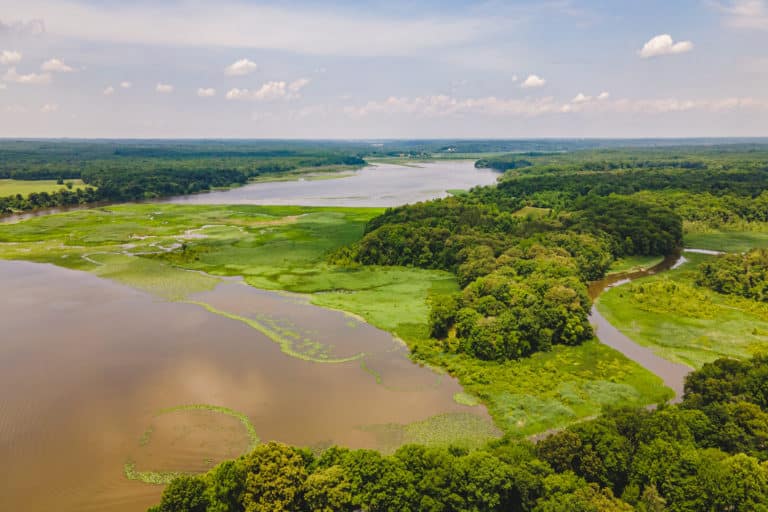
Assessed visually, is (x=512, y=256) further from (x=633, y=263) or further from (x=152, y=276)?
(x=152, y=276)


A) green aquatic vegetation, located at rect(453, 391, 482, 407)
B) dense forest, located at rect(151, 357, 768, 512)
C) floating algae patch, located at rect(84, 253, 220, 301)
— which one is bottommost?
green aquatic vegetation, located at rect(453, 391, 482, 407)

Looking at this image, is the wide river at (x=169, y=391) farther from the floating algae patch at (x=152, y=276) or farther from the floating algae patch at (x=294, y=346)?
the floating algae patch at (x=152, y=276)

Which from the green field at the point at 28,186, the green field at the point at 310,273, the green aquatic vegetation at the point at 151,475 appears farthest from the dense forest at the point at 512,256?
the green field at the point at 28,186

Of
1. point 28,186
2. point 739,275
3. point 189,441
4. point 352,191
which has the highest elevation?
point 28,186

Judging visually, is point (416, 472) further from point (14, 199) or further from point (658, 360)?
point (14, 199)

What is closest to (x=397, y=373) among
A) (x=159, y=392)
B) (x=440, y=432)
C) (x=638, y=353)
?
(x=440, y=432)

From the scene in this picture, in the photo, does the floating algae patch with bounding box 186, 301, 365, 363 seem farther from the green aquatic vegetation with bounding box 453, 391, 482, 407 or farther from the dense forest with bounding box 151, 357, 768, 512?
the dense forest with bounding box 151, 357, 768, 512

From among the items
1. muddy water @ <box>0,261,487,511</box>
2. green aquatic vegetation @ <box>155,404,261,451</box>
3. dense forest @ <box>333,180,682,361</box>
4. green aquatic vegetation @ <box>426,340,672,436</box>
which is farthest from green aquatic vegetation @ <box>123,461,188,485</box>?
dense forest @ <box>333,180,682,361</box>
